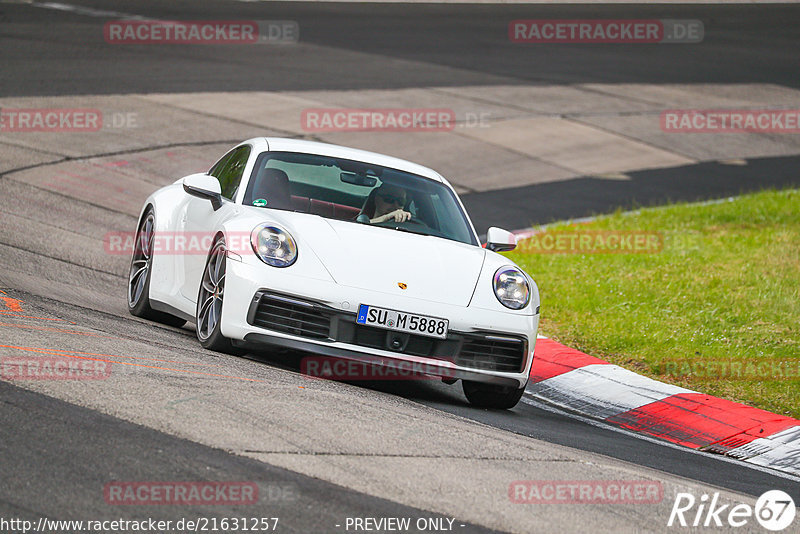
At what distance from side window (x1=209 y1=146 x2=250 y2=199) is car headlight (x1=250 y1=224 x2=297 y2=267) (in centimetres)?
102

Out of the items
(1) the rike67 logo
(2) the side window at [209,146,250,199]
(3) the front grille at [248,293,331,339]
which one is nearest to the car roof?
(2) the side window at [209,146,250,199]

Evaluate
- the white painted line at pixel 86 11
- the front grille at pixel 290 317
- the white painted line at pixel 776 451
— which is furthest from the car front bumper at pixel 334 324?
the white painted line at pixel 86 11

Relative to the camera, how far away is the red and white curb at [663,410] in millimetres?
7023

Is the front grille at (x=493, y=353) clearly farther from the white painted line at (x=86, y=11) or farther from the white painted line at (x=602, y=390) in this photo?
the white painted line at (x=86, y=11)

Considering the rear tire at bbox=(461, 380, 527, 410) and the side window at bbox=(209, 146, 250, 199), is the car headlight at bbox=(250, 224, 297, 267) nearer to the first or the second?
the side window at bbox=(209, 146, 250, 199)

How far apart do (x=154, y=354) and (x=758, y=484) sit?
11.0ft

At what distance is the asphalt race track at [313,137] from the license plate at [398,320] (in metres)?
0.41

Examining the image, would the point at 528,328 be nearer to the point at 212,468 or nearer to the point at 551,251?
the point at 212,468

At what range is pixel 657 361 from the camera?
8.77 m

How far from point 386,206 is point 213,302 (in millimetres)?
1459

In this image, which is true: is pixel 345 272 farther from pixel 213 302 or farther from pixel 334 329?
pixel 213 302

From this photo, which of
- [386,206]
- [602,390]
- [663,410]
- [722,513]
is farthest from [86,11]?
[722,513]

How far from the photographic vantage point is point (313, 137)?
16.8 meters

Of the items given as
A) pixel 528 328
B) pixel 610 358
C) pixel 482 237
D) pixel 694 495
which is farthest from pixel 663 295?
pixel 694 495
